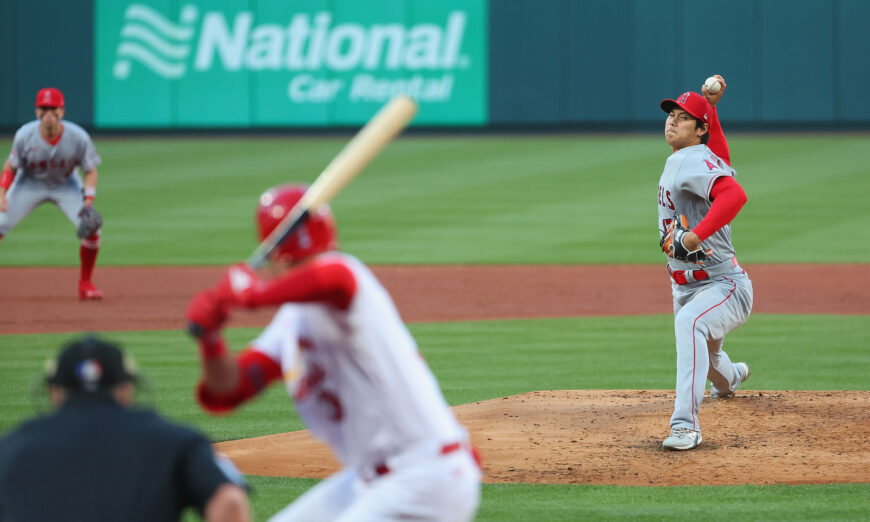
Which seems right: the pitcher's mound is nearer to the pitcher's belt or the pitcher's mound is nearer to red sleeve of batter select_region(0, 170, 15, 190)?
the pitcher's belt

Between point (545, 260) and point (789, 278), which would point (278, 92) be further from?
point (789, 278)

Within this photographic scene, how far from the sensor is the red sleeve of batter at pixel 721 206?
261 inches

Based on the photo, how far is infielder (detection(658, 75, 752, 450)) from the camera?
22.0 feet

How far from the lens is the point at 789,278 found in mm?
14125

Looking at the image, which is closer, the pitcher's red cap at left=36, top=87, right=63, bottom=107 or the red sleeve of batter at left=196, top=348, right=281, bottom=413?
the red sleeve of batter at left=196, top=348, right=281, bottom=413

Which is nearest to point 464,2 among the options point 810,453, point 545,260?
point 545,260

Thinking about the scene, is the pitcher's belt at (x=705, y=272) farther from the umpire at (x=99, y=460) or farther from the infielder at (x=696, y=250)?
the umpire at (x=99, y=460)

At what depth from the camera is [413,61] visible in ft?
100

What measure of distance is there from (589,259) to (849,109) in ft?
54.4

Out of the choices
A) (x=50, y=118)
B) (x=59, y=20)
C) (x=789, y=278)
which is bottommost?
(x=789, y=278)

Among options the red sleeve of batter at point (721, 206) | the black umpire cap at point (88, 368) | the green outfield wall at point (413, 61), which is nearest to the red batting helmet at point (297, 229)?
the black umpire cap at point (88, 368)

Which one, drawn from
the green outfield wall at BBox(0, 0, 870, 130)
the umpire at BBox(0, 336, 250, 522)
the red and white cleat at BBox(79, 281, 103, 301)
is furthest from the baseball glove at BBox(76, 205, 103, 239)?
the green outfield wall at BBox(0, 0, 870, 130)

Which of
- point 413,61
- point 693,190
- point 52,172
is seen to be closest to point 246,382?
point 693,190

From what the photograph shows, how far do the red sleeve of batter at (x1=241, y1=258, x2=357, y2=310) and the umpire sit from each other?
A: 478 millimetres
